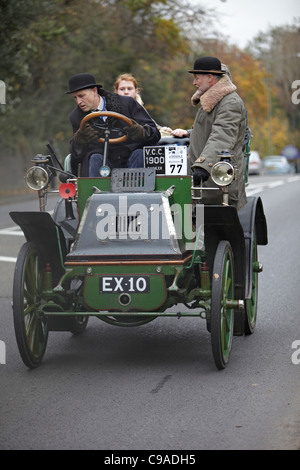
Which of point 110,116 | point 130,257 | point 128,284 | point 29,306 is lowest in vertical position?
point 29,306

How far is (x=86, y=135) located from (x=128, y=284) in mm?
1458

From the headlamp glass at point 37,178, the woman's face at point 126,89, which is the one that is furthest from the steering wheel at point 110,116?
the woman's face at point 126,89

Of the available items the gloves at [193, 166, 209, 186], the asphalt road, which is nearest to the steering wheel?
the gloves at [193, 166, 209, 186]

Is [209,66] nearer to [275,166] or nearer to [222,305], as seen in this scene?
[222,305]

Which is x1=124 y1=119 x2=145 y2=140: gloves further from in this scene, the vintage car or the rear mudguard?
the rear mudguard

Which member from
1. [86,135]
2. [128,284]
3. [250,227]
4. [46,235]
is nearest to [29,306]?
[46,235]

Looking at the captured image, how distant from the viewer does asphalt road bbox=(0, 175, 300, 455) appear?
4.97m

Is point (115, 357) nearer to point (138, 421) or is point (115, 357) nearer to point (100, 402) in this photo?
point (100, 402)

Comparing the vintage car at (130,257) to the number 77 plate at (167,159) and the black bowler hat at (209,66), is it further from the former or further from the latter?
Answer: the black bowler hat at (209,66)

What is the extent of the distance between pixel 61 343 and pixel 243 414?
8.12 ft

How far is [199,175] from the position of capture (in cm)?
675

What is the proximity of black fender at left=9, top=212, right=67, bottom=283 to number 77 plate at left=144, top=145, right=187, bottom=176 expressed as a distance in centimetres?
97

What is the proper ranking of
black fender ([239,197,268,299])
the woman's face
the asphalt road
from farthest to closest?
the woman's face
black fender ([239,197,268,299])
the asphalt road
